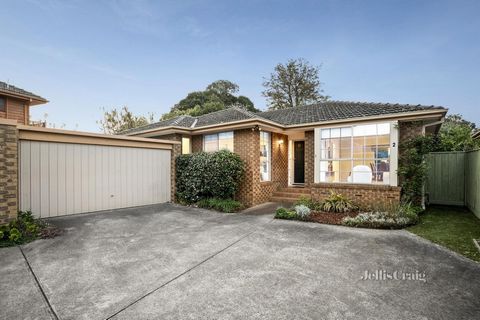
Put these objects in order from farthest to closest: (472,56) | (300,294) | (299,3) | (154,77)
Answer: (472,56) → (154,77) → (299,3) → (300,294)

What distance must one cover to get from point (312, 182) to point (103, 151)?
812 centimetres

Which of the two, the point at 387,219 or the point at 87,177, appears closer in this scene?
the point at 387,219

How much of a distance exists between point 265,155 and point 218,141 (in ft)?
7.76

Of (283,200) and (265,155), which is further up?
(265,155)

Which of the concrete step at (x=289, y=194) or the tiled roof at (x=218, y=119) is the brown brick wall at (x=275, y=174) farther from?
the tiled roof at (x=218, y=119)

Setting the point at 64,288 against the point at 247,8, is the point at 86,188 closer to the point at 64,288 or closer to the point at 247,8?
the point at 64,288

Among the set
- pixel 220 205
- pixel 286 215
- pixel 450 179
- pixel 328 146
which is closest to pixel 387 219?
pixel 286 215

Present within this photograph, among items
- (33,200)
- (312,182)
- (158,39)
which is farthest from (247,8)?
(33,200)

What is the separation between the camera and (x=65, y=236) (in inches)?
193

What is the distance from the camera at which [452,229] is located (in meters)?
5.70

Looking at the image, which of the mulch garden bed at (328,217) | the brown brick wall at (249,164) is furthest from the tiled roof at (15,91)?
the mulch garden bed at (328,217)

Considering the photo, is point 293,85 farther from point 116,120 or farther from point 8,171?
point 8,171

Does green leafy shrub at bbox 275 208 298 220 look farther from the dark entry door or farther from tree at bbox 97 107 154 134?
tree at bbox 97 107 154 134

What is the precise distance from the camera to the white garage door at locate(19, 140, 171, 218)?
19.9 ft
